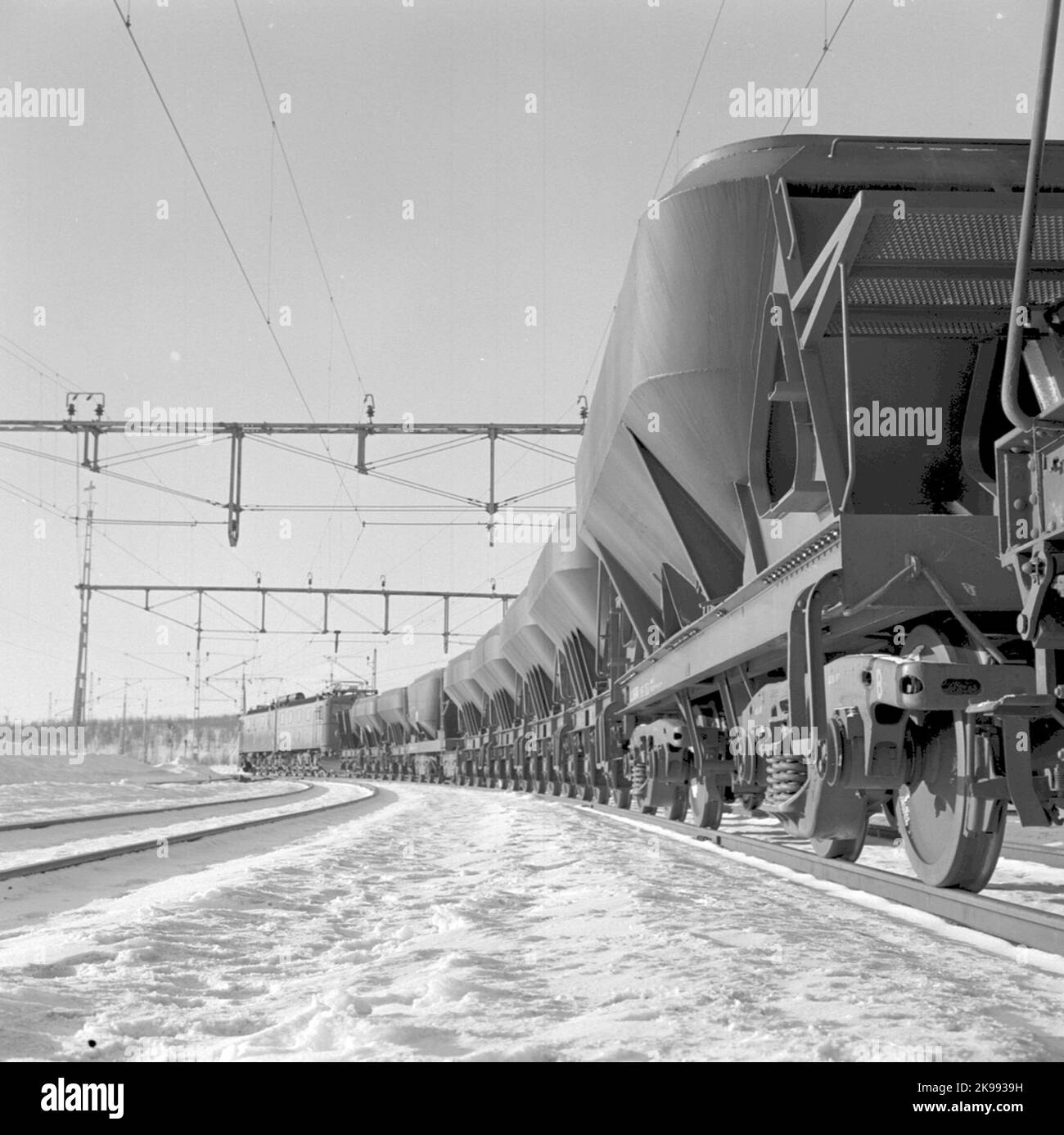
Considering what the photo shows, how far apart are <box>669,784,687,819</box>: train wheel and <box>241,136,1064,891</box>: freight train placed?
4439 millimetres

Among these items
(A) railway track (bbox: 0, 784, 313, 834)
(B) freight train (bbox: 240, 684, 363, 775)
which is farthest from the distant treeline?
(A) railway track (bbox: 0, 784, 313, 834)

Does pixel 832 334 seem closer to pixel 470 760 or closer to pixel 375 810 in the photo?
pixel 375 810

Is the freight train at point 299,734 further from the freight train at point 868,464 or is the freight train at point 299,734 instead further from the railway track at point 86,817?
the freight train at point 868,464

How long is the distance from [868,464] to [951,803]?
1.67 meters

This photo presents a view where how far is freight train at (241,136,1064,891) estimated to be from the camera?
14.6 ft

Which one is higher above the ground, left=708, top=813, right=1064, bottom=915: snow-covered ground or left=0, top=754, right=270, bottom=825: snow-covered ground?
left=708, top=813, right=1064, bottom=915: snow-covered ground

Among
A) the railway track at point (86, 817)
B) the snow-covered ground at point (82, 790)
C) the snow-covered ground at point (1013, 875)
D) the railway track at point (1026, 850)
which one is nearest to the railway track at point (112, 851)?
the railway track at point (86, 817)

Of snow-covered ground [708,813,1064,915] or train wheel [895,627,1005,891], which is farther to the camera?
snow-covered ground [708,813,1064,915]

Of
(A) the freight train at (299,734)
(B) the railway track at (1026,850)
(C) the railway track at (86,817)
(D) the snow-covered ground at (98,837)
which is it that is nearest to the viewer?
(B) the railway track at (1026,850)

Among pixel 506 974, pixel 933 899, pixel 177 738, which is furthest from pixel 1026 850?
pixel 177 738

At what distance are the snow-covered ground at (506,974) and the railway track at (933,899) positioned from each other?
7.2 inches

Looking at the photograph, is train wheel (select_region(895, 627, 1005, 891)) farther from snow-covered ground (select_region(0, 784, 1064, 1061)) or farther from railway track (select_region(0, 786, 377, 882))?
railway track (select_region(0, 786, 377, 882))

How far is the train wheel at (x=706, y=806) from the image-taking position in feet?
33.0

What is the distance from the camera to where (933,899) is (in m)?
4.98
